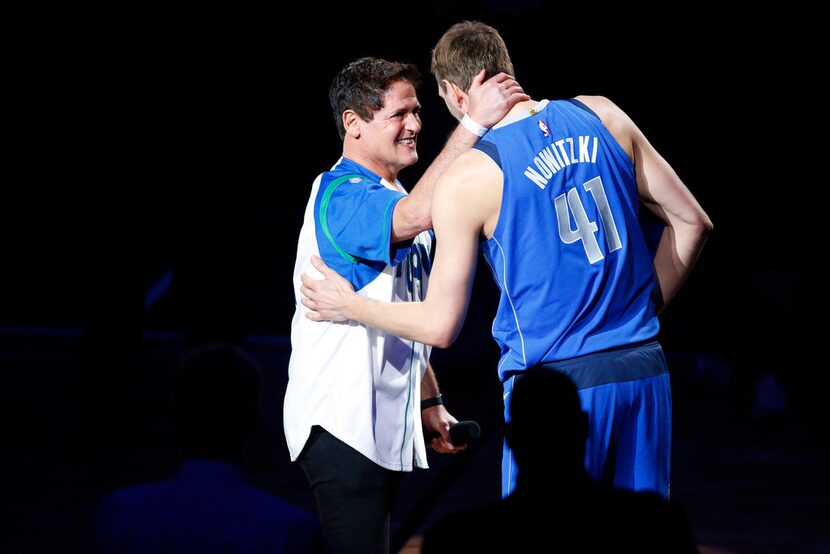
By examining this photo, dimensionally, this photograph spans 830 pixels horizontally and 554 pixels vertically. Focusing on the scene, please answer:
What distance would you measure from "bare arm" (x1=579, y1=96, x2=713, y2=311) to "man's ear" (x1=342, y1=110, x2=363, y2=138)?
0.61 metres

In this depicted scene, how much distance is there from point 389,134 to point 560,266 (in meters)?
0.70

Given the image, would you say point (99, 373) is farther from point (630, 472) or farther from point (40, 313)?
point (630, 472)

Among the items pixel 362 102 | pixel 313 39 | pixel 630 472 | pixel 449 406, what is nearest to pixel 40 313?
pixel 313 39

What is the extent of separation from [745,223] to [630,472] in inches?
265

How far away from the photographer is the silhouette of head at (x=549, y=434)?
1666mm

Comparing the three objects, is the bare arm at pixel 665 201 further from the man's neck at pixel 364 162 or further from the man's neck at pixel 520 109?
the man's neck at pixel 364 162

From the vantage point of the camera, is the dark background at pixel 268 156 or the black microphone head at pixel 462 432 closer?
the black microphone head at pixel 462 432

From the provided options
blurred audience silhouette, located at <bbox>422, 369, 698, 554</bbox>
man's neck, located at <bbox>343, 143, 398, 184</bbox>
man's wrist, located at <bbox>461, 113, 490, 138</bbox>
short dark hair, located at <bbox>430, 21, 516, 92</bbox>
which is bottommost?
blurred audience silhouette, located at <bbox>422, 369, 698, 554</bbox>

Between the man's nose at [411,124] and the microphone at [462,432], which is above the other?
the man's nose at [411,124]

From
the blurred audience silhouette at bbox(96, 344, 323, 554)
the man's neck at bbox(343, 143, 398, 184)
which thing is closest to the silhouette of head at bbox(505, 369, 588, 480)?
the blurred audience silhouette at bbox(96, 344, 323, 554)

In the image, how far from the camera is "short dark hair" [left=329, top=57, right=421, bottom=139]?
287cm

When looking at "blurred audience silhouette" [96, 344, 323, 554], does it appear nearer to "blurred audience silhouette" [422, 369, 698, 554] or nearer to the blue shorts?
"blurred audience silhouette" [422, 369, 698, 554]

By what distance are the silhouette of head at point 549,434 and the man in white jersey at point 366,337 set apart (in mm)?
889

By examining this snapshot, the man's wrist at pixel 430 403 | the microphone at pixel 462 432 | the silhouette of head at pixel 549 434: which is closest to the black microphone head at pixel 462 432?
the microphone at pixel 462 432
